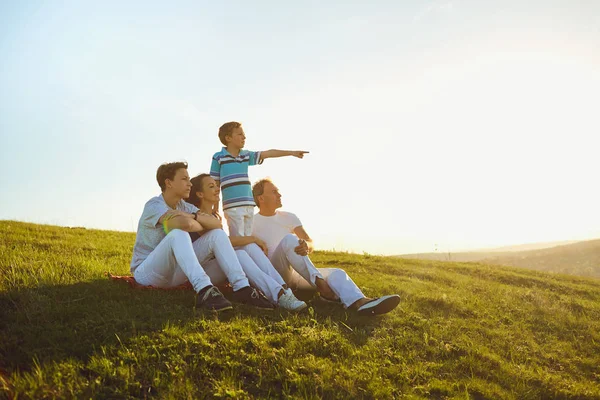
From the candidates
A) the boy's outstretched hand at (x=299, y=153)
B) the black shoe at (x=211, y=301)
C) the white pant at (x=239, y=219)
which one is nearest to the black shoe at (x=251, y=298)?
the black shoe at (x=211, y=301)

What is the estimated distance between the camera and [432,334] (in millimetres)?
6613

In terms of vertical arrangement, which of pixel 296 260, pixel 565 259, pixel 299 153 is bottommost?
pixel 565 259

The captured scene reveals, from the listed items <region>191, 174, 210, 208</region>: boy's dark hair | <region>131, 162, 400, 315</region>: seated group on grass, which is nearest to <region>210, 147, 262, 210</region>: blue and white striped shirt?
<region>131, 162, 400, 315</region>: seated group on grass

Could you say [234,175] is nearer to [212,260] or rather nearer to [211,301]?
[212,260]

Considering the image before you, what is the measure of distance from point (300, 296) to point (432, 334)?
2180 millimetres

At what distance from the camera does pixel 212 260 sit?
682 centimetres

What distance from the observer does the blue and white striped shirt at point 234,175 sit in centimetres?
828

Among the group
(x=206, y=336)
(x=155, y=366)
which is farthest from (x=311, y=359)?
(x=155, y=366)

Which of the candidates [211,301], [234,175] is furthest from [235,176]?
[211,301]

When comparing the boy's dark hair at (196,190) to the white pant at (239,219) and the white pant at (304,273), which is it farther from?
the white pant at (304,273)

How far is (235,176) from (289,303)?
292 cm

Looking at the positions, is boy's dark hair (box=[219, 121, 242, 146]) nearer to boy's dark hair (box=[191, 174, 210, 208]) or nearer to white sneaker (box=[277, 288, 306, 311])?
boy's dark hair (box=[191, 174, 210, 208])

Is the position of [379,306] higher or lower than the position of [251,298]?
lower

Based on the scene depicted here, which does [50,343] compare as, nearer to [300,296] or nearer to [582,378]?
[300,296]
